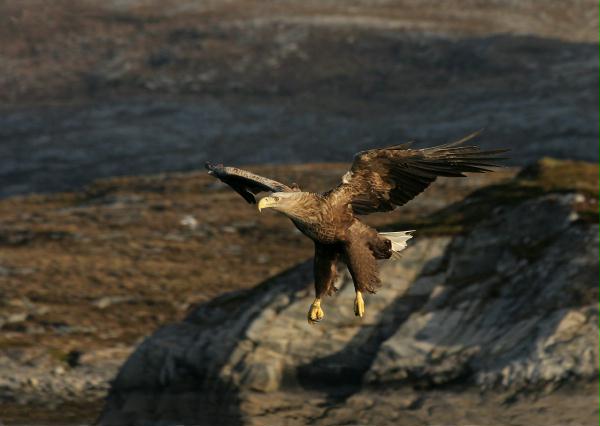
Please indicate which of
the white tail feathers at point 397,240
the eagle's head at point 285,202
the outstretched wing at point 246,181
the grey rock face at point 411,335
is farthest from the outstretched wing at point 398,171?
the grey rock face at point 411,335

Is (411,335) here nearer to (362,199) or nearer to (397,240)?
(397,240)

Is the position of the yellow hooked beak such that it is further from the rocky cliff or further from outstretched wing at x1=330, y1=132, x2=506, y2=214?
the rocky cliff

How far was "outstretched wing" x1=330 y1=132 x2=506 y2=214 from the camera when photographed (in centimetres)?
1463

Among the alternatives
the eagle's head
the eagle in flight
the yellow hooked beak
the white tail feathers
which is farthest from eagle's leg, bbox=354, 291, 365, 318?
the yellow hooked beak

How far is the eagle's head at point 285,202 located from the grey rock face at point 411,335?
7219 millimetres

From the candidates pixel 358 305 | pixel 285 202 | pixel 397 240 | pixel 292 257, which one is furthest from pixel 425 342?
pixel 292 257

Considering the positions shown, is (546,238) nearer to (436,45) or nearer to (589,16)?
(436,45)

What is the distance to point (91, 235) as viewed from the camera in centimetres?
3772

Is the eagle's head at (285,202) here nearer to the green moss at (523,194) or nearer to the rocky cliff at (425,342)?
the rocky cliff at (425,342)

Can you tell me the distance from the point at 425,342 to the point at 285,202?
29.1ft

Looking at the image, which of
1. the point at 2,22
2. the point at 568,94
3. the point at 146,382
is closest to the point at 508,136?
the point at 568,94

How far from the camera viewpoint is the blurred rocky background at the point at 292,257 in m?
20.1

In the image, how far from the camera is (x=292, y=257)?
34031 mm

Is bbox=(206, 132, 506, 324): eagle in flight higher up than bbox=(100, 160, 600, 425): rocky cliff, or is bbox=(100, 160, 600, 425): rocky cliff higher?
bbox=(206, 132, 506, 324): eagle in flight
